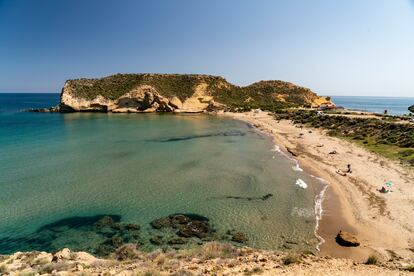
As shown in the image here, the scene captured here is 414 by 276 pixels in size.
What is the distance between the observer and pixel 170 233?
16.2 m

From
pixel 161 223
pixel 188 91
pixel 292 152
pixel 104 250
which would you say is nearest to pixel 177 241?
pixel 161 223

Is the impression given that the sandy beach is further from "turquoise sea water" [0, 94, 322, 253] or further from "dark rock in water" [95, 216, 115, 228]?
"dark rock in water" [95, 216, 115, 228]

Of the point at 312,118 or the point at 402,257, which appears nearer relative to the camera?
the point at 402,257

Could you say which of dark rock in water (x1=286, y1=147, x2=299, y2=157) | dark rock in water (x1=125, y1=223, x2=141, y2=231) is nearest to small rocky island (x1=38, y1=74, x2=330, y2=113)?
dark rock in water (x1=286, y1=147, x2=299, y2=157)

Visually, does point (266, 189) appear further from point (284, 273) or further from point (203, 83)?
point (203, 83)

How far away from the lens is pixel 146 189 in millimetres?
22859

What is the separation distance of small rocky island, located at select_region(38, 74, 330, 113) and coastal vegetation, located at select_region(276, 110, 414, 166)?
3613 centimetres

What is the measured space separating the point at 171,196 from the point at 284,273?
40.2ft

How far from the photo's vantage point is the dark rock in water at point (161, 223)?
16.9 m

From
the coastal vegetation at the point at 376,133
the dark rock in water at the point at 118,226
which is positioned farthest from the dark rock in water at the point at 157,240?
the coastal vegetation at the point at 376,133

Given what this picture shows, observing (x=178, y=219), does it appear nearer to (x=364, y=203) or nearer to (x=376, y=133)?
(x=364, y=203)

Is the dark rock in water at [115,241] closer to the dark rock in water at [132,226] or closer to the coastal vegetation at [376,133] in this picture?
the dark rock in water at [132,226]

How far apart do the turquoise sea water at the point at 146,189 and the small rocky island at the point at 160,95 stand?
5094 cm

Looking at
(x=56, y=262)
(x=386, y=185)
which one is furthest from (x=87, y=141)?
(x=386, y=185)
